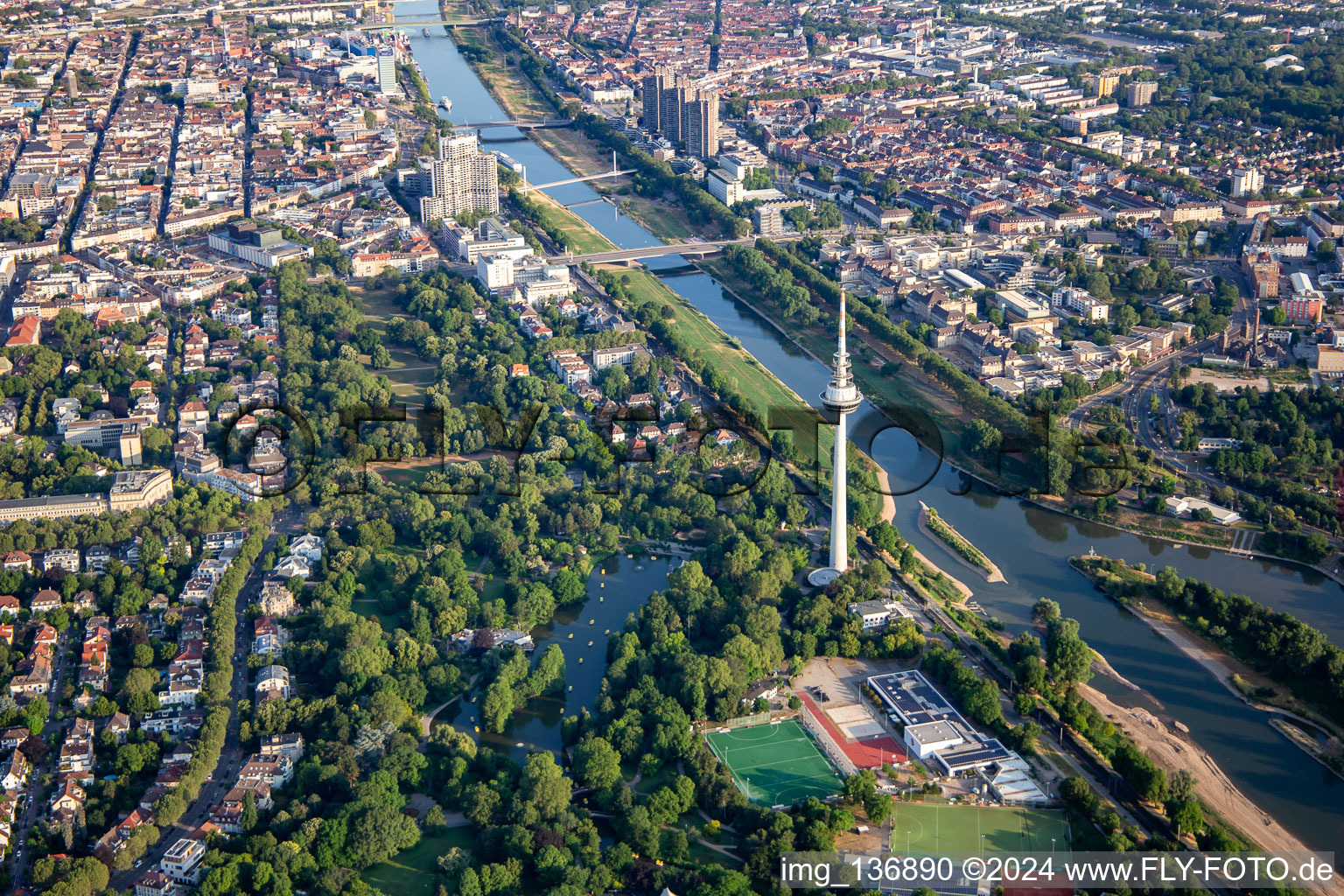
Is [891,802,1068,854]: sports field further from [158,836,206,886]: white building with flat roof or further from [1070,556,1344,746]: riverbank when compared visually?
[158,836,206,886]: white building with flat roof

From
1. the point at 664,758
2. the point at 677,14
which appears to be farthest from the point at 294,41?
the point at 664,758

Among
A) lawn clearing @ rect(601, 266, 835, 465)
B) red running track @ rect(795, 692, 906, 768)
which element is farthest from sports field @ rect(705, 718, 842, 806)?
lawn clearing @ rect(601, 266, 835, 465)

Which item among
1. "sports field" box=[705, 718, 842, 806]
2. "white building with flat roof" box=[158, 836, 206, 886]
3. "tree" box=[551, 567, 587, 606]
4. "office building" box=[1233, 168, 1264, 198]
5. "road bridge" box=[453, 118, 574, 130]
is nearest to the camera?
"white building with flat roof" box=[158, 836, 206, 886]

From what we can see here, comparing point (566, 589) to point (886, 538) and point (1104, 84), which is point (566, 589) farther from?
point (1104, 84)

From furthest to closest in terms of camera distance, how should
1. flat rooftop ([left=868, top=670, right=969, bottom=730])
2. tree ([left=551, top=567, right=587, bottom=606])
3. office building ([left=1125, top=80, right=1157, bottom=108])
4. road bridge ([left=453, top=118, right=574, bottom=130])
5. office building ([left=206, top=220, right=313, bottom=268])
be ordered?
road bridge ([left=453, top=118, right=574, bottom=130]) → office building ([left=1125, top=80, right=1157, bottom=108]) → office building ([left=206, top=220, right=313, bottom=268]) → tree ([left=551, top=567, right=587, bottom=606]) → flat rooftop ([left=868, top=670, right=969, bottom=730])

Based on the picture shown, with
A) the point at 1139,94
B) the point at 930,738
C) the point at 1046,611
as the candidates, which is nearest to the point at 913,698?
the point at 930,738

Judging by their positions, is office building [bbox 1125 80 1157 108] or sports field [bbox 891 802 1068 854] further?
office building [bbox 1125 80 1157 108]
